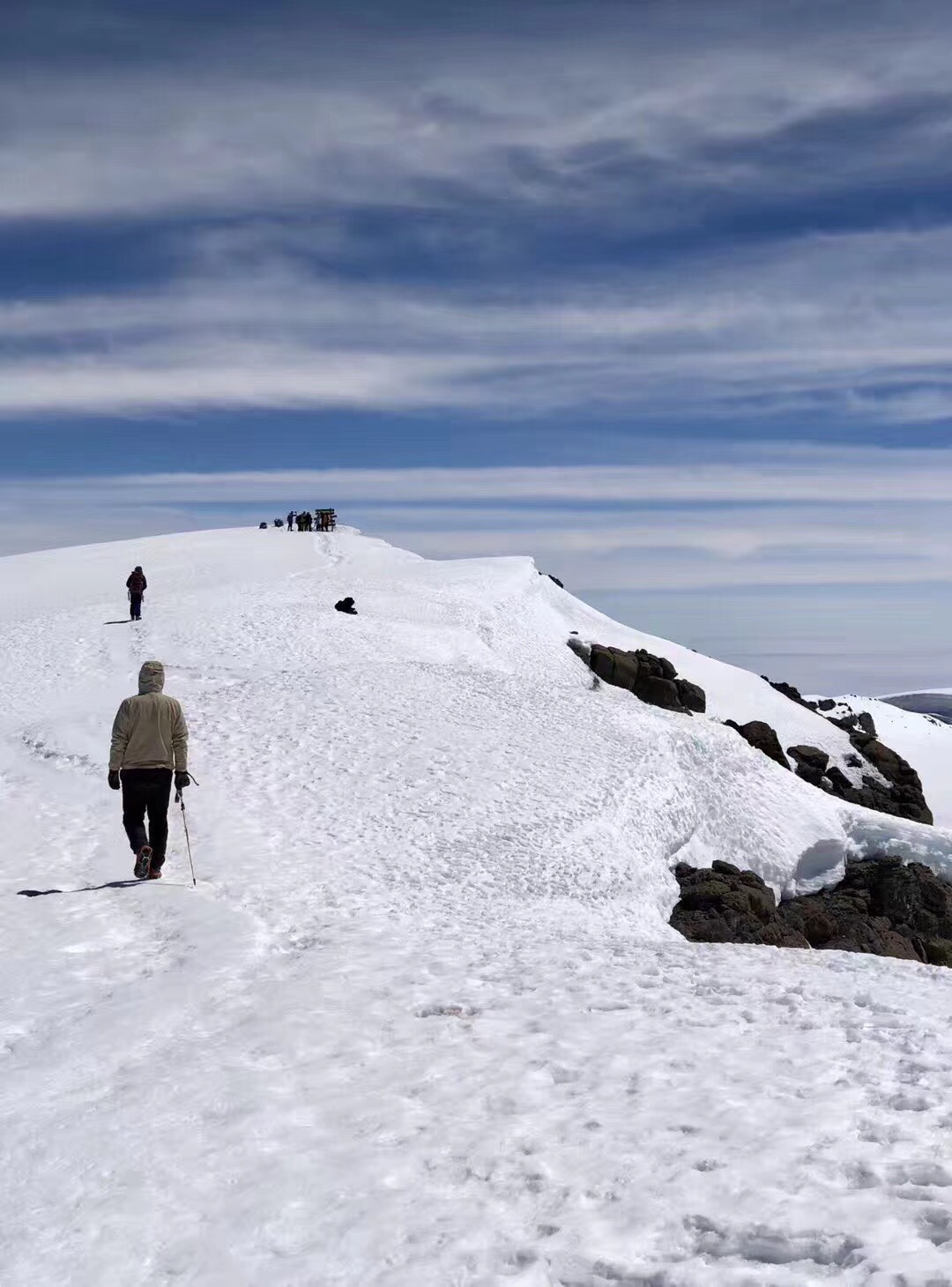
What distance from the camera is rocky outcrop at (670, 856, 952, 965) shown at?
60.1 ft

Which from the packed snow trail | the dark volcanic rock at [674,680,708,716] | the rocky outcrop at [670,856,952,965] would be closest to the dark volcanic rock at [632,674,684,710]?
the dark volcanic rock at [674,680,708,716]

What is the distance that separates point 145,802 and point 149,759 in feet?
2.11

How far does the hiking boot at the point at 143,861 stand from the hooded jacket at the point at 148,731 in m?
1.08

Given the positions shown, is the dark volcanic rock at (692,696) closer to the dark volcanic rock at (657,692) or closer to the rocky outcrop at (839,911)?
the dark volcanic rock at (657,692)

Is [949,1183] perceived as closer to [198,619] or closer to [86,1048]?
[86,1048]

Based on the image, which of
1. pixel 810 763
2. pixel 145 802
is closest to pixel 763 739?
pixel 810 763

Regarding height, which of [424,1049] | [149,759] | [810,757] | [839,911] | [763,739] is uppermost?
[149,759]

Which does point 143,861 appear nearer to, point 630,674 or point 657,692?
point 630,674

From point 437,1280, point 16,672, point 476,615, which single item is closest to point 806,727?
point 476,615

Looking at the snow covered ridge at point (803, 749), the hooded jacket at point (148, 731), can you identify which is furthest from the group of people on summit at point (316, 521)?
the hooded jacket at point (148, 731)

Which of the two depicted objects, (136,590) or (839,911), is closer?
(839,911)

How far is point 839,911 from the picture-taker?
2258cm

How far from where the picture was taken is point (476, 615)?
4194 centimetres

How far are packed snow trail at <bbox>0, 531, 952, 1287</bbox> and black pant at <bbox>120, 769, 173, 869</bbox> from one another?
2.11 feet
